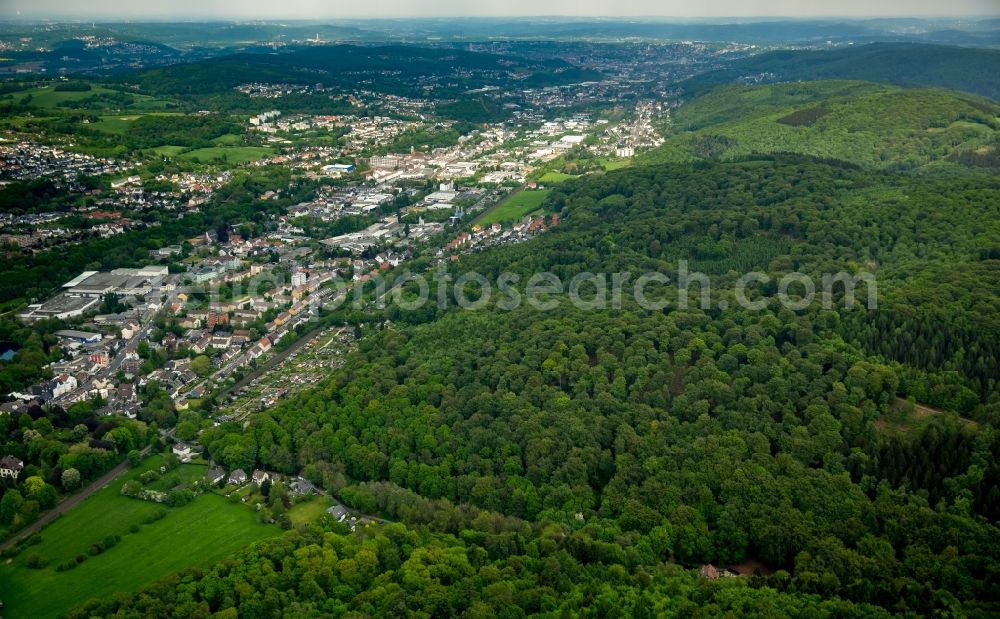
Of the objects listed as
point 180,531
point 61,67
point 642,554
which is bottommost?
point 180,531

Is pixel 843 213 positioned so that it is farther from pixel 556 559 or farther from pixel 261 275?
pixel 261 275

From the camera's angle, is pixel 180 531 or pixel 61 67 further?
pixel 61 67

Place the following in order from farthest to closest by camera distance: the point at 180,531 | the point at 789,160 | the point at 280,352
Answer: the point at 789,160 < the point at 280,352 < the point at 180,531

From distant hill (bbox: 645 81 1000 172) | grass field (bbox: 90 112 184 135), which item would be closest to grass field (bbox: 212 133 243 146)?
grass field (bbox: 90 112 184 135)

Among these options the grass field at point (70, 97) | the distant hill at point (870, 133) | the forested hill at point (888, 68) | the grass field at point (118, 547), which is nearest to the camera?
the grass field at point (118, 547)

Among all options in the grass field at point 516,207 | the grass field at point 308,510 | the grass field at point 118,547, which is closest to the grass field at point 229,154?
the grass field at point 516,207

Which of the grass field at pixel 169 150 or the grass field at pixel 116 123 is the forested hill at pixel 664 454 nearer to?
the grass field at pixel 169 150

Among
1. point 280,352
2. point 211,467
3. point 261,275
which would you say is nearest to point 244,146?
point 261,275
